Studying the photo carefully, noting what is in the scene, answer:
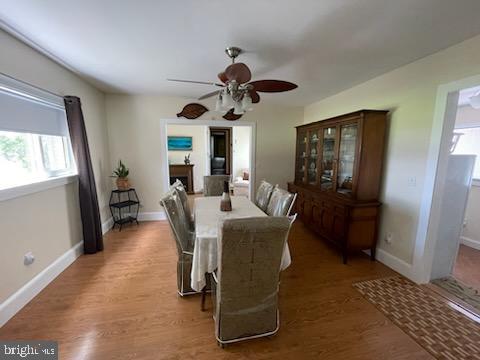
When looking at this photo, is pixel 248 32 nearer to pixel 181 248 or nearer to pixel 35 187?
pixel 181 248

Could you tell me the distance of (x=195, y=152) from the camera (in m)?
6.74

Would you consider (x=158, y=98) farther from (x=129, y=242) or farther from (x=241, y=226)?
(x=241, y=226)

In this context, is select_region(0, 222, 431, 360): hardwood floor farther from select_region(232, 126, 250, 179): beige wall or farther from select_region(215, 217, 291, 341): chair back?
select_region(232, 126, 250, 179): beige wall

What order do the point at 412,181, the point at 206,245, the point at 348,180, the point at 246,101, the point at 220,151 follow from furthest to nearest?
1. the point at 220,151
2. the point at 348,180
3. the point at 412,181
4. the point at 246,101
5. the point at 206,245

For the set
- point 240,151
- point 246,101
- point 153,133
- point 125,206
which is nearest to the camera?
point 246,101

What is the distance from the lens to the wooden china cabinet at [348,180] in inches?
99.9

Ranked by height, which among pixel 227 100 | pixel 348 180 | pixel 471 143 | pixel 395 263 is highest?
pixel 227 100

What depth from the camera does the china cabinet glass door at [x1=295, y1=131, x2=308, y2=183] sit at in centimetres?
389

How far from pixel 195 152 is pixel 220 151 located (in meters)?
1.18

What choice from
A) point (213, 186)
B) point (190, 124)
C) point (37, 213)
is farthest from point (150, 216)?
point (37, 213)

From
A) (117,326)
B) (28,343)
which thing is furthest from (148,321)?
(28,343)

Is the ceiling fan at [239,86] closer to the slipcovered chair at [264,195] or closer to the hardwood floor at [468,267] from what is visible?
the slipcovered chair at [264,195]

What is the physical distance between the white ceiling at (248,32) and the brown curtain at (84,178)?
558mm

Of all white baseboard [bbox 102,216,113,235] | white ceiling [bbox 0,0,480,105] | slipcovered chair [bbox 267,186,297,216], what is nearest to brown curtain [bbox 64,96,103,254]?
white ceiling [bbox 0,0,480,105]
